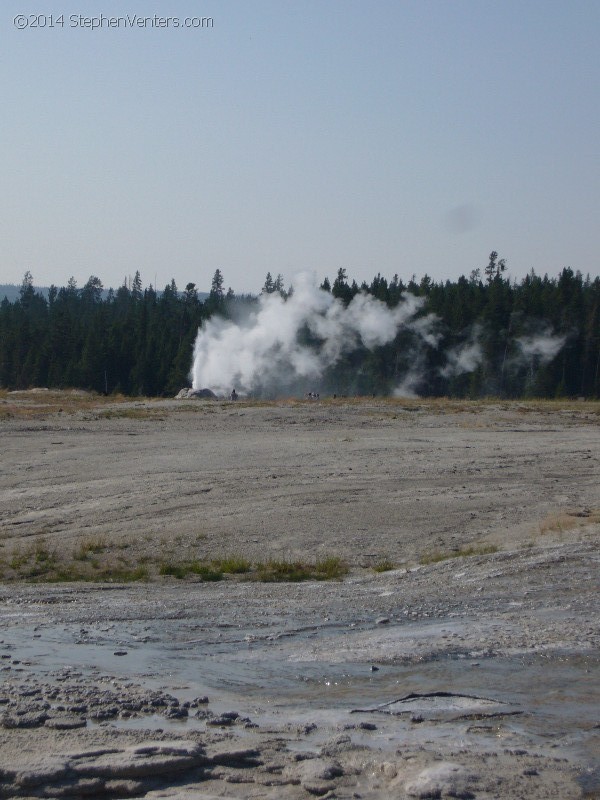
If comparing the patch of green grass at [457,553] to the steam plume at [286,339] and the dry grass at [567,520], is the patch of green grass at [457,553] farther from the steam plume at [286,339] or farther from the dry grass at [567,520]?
the steam plume at [286,339]

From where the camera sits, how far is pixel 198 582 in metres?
12.8

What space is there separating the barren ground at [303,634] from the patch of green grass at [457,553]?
9cm

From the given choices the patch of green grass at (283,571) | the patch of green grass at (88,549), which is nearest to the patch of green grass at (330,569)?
the patch of green grass at (283,571)

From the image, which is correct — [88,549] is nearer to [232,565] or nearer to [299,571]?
[232,565]

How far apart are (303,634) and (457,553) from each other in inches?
224

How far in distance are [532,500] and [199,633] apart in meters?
11.2

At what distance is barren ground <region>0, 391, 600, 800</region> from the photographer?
17.9 feet

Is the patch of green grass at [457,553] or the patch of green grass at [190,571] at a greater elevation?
the patch of green grass at [457,553]

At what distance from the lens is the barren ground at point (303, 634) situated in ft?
17.9

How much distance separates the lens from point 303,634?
8.93 m

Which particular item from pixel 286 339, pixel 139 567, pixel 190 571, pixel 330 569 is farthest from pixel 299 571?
pixel 286 339

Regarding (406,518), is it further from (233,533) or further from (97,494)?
(97,494)

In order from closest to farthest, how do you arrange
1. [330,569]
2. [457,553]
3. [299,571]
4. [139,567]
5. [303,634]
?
1. [303,634]
2. [299,571]
3. [330,569]
4. [139,567]
5. [457,553]

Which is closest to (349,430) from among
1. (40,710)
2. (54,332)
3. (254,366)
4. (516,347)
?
(40,710)
